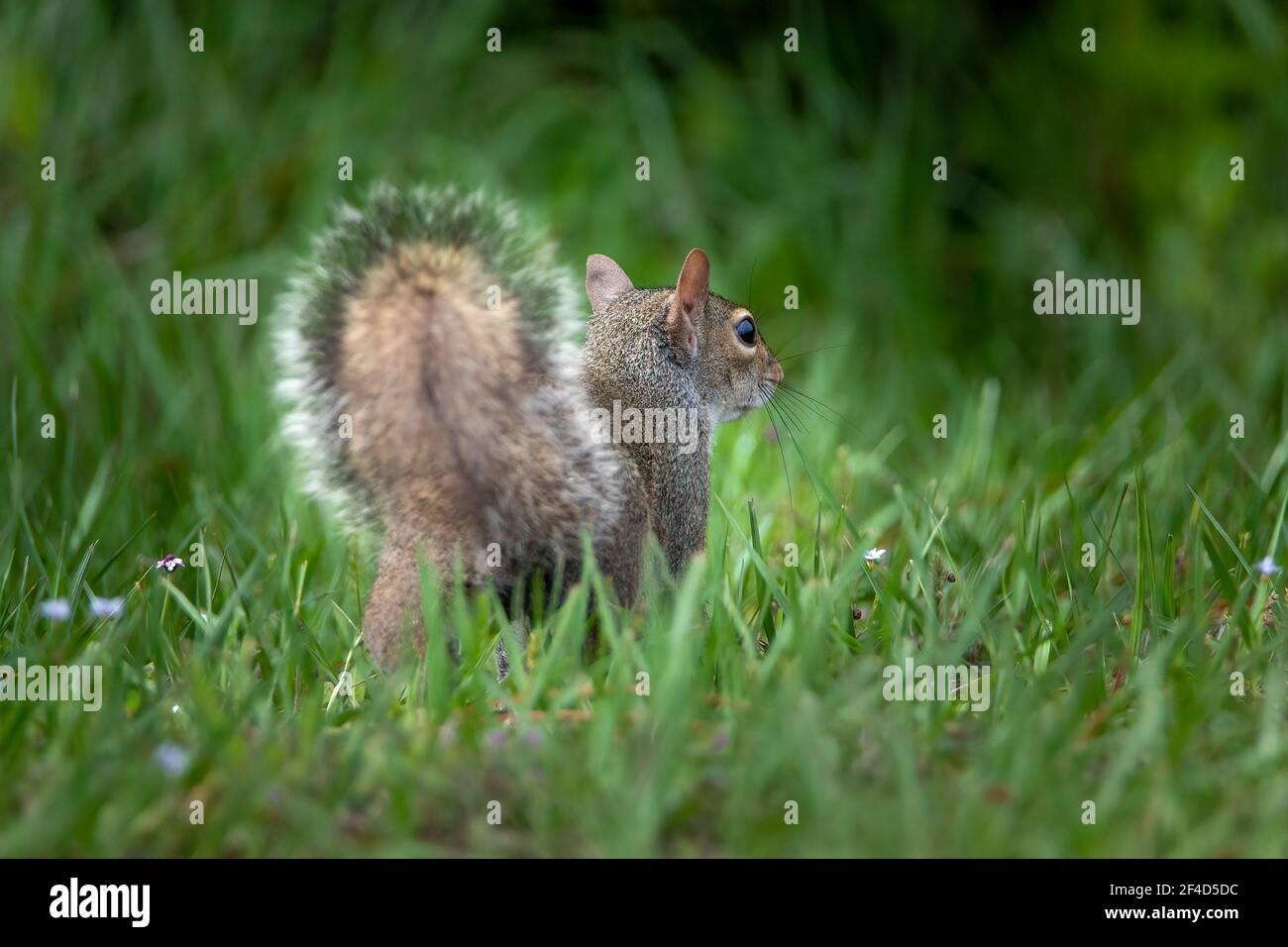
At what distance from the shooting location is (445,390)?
2.98m

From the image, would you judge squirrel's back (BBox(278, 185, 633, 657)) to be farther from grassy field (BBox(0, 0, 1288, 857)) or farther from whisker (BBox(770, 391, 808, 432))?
whisker (BBox(770, 391, 808, 432))

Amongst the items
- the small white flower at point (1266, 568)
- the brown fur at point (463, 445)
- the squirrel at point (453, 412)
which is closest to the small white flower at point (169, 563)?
the squirrel at point (453, 412)

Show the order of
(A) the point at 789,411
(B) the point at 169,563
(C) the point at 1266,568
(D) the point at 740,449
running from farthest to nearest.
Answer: (D) the point at 740,449, (A) the point at 789,411, (B) the point at 169,563, (C) the point at 1266,568

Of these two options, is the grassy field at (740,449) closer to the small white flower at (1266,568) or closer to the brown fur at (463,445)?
the small white flower at (1266,568)

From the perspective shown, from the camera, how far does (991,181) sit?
7406 millimetres

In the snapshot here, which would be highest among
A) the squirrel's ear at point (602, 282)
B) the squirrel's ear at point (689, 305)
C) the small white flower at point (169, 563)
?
the squirrel's ear at point (602, 282)

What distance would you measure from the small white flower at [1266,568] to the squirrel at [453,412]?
4.23 feet

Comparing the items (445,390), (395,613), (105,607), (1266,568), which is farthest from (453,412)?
(1266,568)

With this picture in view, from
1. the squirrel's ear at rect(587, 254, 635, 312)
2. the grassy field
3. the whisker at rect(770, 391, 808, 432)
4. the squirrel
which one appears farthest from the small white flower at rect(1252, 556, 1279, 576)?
the squirrel's ear at rect(587, 254, 635, 312)

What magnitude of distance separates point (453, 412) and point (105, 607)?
0.82 metres

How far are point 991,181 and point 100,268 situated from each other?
4166mm

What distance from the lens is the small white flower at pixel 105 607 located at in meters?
3.04

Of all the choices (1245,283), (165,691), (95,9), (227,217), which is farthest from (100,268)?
(1245,283)

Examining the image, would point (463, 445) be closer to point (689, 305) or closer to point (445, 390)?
point (445, 390)
